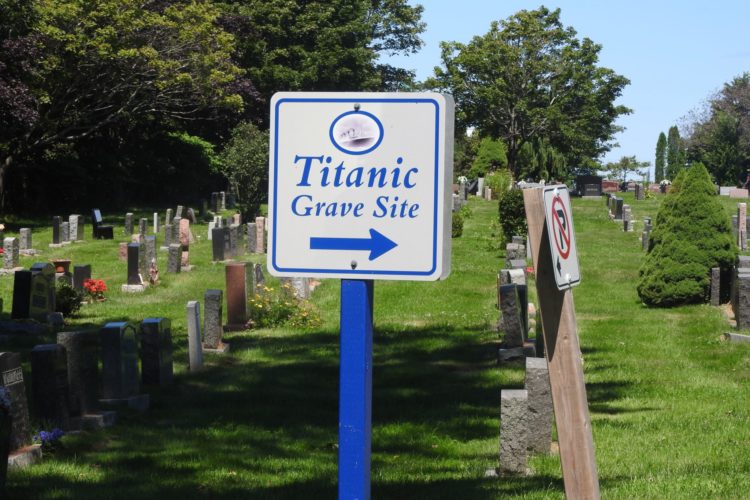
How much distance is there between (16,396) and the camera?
9570 mm

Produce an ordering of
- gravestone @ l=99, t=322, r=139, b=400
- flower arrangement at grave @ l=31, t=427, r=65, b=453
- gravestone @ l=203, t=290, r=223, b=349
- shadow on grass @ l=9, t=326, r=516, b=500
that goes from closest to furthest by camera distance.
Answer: shadow on grass @ l=9, t=326, r=516, b=500 < flower arrangement at grave @ l=31, t=427, r=65, b=453 < gravestone @ l=99, t=322, r=139, b=400 < gravestone @ l=203, t=290, r=223, b=349

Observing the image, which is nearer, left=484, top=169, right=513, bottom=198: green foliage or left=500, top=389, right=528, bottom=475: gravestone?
left=500, top=389, right=528, bottom=475: gravestone

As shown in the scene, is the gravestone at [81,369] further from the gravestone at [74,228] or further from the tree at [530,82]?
the tree at [530,82]

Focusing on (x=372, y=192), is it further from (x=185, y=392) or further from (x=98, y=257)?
(x=98, y=257)

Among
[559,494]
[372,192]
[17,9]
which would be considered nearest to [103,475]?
[559,494]

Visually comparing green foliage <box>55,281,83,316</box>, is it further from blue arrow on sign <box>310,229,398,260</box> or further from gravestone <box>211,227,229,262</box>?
blue arrow on sign <box>310,229,398,260</box>

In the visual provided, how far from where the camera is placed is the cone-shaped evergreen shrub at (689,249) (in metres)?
19.7

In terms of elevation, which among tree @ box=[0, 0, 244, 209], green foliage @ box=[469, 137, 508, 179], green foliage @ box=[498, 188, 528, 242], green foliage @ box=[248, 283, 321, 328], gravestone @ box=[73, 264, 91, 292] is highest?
tree @ box=[0, 0, 244, 209]

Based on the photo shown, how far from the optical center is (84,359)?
11484 mm

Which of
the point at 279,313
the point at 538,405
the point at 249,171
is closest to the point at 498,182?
the point at 249,171

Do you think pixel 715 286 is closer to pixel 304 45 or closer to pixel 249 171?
pixel 249 171

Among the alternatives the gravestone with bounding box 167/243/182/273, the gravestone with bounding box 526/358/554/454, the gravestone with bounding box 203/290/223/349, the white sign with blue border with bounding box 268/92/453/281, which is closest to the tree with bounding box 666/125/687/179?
the gravestone with bounding box 167/243/182/273

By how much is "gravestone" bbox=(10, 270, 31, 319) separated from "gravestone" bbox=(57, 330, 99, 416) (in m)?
7.87

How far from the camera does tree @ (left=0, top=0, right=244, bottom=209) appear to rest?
39438mm
